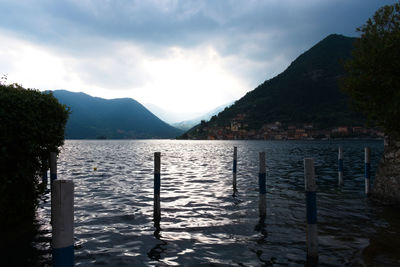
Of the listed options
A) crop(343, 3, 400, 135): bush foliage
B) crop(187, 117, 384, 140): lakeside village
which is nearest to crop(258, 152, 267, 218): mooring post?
crop(343, 3, 400, 135): bush foliage

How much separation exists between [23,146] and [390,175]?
1297cm

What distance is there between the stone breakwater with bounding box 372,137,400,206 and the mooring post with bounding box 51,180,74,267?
11.7m

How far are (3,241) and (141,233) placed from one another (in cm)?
345

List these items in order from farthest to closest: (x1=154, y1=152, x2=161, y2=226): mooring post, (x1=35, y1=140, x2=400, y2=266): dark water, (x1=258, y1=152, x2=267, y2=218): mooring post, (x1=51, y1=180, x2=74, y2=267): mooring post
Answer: (x1=258, y1=152, x2=267, y2=218): mooring post, (x1=154, y1=152, x2=161, y2=226): mooring post, (x1=35, y1=140, x2=400, y2=266): dark water, (x1=51, y1=180, x2=74, y2=267): mooring post

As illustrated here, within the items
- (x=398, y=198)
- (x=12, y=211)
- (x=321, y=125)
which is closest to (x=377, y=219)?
(x=398, y=198)

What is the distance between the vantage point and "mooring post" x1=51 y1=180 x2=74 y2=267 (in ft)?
9.46

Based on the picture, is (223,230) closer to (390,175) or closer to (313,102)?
(390,175)

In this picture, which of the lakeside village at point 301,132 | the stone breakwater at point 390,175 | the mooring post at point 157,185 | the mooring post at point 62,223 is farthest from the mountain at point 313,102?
the mooring post at point 62,223

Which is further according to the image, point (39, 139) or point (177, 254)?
point (39, 139)

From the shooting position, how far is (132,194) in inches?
524

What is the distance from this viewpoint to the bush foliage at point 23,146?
21.6 ft

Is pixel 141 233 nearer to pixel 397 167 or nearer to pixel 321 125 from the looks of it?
pixel 397 167

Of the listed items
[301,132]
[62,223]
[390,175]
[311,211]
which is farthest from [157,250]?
[301,132]

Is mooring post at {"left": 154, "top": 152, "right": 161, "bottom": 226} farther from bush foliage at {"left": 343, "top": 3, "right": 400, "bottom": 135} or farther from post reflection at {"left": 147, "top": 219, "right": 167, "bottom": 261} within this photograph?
bush foliage at {"left": 343, "top": 3, "right": 400, "bottom": 135}
